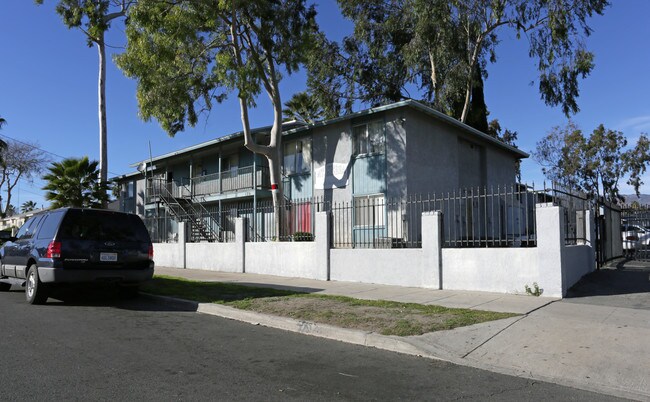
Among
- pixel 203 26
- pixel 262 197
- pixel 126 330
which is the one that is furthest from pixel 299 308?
pixel 262 197

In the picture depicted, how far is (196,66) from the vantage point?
64.7 ft

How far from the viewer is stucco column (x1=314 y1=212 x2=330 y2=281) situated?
13812 millimetres

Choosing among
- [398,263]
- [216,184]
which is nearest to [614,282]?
[398,263]

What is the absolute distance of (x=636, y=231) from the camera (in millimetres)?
18391

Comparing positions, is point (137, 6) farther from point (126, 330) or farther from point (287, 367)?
point (287, 367)

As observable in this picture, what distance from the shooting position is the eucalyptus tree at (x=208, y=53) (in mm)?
17641

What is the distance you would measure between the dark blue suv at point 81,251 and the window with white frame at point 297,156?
12141mm

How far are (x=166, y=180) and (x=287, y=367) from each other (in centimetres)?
2627

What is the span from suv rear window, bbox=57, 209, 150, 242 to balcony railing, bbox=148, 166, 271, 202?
1302 centimetres

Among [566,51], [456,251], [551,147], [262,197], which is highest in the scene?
[566,51]

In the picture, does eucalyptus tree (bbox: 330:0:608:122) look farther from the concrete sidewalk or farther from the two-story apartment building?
the concrete sidewalk

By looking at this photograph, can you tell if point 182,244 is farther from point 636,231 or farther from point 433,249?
point 636,231

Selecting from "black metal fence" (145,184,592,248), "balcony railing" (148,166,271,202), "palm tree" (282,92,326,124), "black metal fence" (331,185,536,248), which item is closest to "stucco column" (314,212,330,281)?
"black metal fence" (145,184,592,248)

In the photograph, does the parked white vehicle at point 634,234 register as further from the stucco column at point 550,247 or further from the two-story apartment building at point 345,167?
the stucco column at point 550,247
